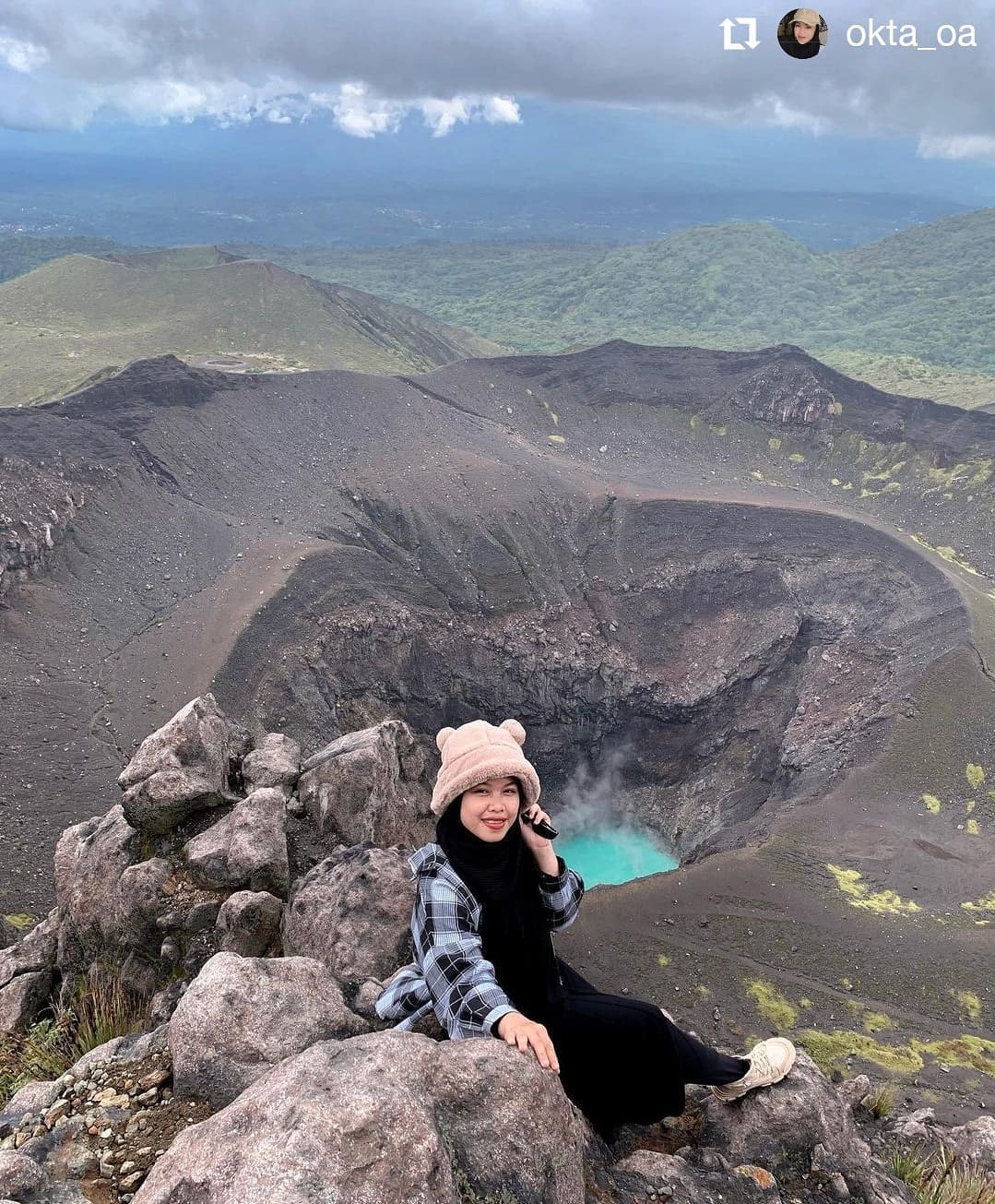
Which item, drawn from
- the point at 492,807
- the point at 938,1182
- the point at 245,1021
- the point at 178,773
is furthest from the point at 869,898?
the point at 492,807

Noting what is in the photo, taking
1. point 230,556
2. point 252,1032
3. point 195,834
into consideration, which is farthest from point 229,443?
point 252,1032

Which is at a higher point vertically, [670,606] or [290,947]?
[290,947]

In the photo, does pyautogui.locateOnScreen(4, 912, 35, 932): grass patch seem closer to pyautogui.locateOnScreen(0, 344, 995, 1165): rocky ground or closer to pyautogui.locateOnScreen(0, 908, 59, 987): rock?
pyautogui.locateOnScreen(0, 344, 995, 1165): rocky ground

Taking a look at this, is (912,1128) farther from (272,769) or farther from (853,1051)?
(853,1051)

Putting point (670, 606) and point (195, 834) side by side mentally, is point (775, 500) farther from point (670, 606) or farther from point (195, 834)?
point (195, 834)

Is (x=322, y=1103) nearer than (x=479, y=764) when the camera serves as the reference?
Yes

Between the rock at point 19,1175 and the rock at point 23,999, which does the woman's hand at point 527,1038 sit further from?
the rock at point 23,999

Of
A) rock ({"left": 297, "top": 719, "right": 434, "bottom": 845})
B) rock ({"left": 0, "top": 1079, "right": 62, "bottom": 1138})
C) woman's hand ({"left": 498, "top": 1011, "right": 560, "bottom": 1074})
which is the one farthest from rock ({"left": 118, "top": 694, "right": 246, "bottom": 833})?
woman's hand ({"left": 498, "top": 1011, "right": 560, "bottom": 1074})
